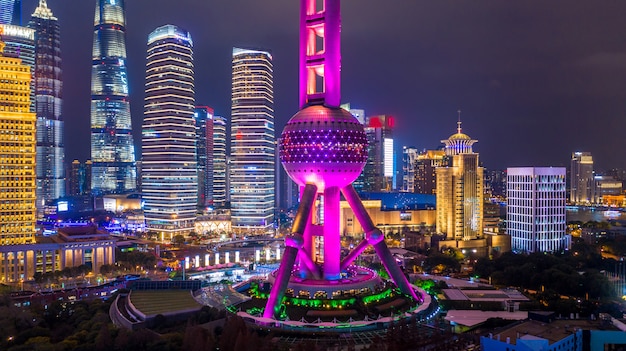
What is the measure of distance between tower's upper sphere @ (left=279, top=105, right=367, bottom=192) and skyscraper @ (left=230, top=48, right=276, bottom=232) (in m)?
70.5

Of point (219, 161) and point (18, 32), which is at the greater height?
point (18, 32)

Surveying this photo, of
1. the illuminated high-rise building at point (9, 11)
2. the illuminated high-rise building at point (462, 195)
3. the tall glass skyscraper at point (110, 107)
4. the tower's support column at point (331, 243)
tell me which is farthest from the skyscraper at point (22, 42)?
the tower's support column at point (331, 243)

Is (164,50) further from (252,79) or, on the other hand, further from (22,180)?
(22,180)

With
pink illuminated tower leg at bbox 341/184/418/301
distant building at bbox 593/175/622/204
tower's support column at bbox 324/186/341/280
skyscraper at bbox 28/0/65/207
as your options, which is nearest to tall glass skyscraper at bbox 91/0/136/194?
skyscraper at bbox 28/0/65/207

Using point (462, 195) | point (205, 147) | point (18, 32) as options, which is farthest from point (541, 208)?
point (18, 32)

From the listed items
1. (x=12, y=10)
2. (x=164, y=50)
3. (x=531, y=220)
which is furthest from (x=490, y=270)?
(x=12, y=10)

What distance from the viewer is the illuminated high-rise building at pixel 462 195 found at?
8869 cm

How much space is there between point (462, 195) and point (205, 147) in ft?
330

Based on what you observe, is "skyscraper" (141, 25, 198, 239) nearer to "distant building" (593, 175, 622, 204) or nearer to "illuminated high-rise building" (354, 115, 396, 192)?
"illuminated high-rise building" (354, 115, 396, 192)

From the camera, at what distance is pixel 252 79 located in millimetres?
117688

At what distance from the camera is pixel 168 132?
367 feet

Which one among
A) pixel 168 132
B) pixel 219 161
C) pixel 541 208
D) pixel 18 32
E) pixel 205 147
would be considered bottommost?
pixel 541 208

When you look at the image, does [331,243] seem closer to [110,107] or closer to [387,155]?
[387,155]

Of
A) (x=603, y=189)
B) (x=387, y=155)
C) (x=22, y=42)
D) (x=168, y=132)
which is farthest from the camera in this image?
(x=387, y=155)
